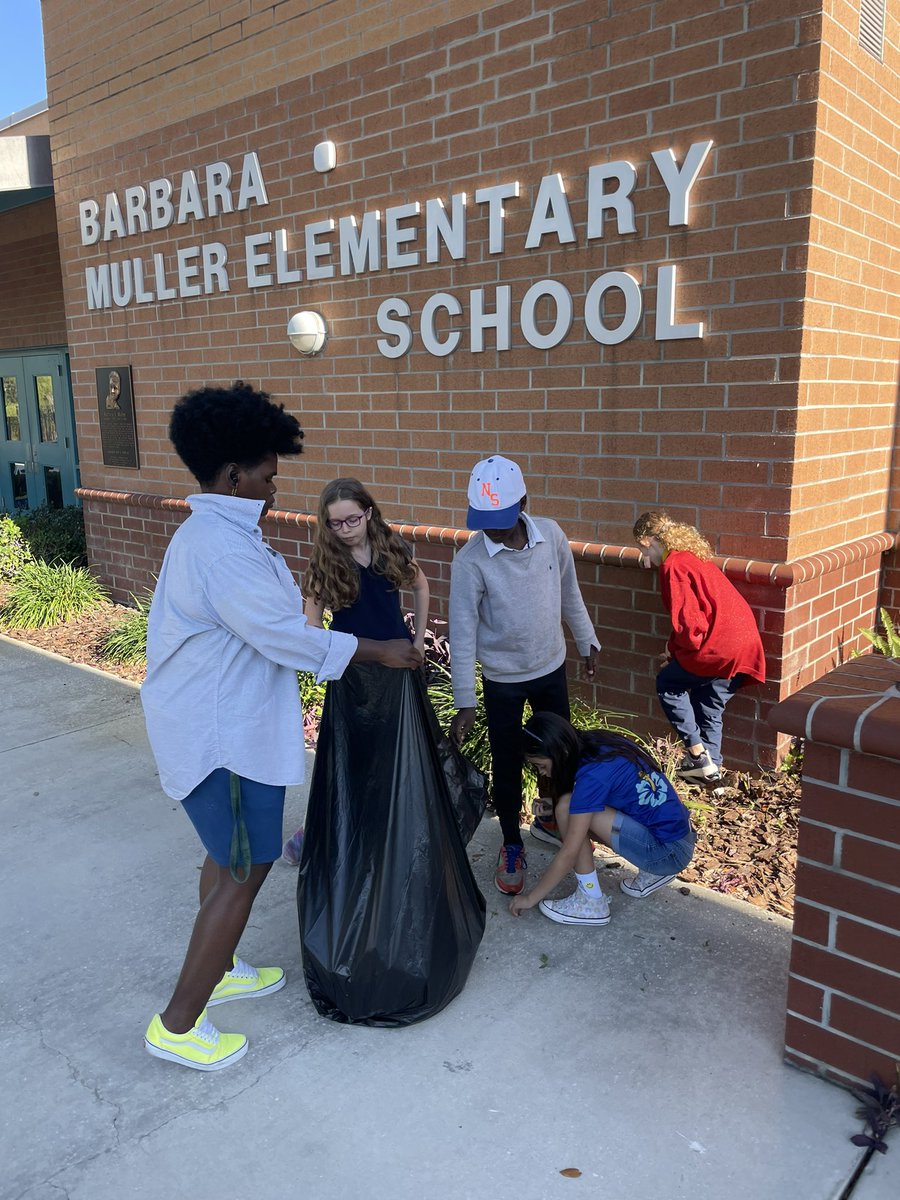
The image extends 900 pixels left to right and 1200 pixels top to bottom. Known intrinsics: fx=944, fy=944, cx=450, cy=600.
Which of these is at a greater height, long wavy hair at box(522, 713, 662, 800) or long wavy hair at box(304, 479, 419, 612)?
long wavy hair at box(304, 479, 419, 612)

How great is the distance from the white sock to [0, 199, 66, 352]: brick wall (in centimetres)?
989

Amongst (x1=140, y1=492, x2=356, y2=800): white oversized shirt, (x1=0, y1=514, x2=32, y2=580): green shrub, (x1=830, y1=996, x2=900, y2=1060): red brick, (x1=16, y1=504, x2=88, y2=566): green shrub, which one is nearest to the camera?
(x1=830, y1=996, x2=900, y2=1060): red brick

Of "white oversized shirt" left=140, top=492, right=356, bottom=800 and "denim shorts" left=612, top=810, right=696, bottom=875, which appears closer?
Result: "white oversized shirt" left=140, top=492, right=356, bottom=800

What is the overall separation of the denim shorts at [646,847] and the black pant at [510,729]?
0.48 meters

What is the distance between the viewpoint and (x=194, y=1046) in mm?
2717

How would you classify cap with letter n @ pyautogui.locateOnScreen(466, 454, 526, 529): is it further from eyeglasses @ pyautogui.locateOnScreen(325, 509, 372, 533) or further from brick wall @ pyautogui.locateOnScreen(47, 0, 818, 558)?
brick wall @ pyautogui.locateOnScreen(47, 0, 818, 558)

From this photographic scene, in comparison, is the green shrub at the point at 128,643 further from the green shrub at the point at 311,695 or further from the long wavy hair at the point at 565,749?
the long wavy hair at the point at 565,749

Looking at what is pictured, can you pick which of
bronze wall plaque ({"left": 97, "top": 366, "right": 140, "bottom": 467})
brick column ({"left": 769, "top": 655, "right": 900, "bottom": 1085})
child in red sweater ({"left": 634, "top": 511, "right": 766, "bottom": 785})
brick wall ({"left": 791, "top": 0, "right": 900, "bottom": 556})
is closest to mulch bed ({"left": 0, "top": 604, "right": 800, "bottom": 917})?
child in red sweater ({"left": 634, "top": 511, "right": 766, "bottom": 785})

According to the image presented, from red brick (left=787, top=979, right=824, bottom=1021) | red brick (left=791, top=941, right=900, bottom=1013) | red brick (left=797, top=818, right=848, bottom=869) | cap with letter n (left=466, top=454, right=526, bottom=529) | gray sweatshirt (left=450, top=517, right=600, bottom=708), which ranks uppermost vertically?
cap with letter n (left=466, top=454, right=526, bottom=529)

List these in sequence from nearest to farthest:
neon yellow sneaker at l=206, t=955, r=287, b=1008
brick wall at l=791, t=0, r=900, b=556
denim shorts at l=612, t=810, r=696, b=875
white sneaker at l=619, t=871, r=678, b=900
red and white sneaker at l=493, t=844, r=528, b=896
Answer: neon yellow sneaker at l=206, t=955, r=287, b=1008 < denim shorts at l=612, t=810, r=696, b=875 < white sneaker at l=619, t=871, r=678, b=900 < red and white sneaker at l=493, t=844, r=528, b=896 < brick wall at l=791, t=0, r=900, b=556

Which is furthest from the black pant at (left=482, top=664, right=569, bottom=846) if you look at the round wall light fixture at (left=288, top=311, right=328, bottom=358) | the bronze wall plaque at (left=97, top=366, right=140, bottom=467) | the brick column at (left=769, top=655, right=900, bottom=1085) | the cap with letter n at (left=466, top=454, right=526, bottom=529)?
the bronze wall plaque at (left=97, top=366, right=140, bottom=467)

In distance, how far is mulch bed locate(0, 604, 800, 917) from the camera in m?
3.67

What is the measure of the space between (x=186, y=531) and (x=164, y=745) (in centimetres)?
60

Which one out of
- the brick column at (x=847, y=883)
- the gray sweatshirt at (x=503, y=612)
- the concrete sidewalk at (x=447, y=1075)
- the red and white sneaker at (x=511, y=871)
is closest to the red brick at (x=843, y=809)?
the brick column at (x=847, y=883)
